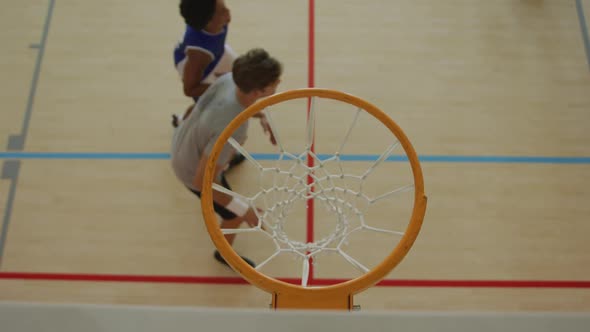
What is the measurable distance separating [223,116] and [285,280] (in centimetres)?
123

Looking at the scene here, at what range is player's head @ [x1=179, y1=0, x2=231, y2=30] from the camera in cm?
265

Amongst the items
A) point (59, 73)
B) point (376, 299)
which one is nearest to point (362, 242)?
point (376, 299)

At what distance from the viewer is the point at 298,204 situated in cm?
337

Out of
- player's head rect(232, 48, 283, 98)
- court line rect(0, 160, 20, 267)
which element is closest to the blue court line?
court line rect(0, 160, 20, 267)

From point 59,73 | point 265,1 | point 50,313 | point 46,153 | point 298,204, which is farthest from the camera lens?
point 265,1

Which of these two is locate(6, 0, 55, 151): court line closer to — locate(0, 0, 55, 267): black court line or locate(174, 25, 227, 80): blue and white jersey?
locate(0, 0, 55, 267): black court line

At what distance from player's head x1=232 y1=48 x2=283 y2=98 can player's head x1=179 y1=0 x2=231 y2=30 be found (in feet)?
1.27

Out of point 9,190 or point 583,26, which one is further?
point 583,26

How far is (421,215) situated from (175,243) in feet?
6.08

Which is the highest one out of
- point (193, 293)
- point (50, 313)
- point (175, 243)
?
point (50, 313)

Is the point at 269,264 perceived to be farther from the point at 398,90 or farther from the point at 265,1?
the point at 265,1

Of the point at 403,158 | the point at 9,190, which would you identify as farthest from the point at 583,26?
the point at 9,190

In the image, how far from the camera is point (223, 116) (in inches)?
101

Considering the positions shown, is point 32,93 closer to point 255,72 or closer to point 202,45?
point 202,45
